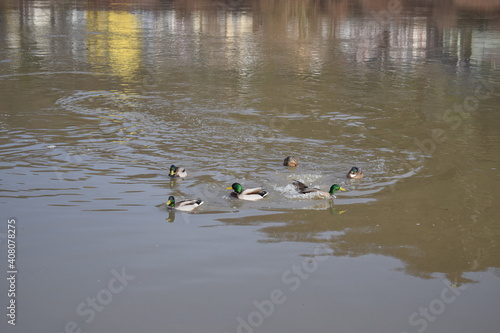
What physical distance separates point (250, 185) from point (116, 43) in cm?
1951

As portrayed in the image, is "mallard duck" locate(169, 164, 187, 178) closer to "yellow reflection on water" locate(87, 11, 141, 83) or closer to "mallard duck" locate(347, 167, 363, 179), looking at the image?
"mallard duck" locate(347, 167, 363, 179)

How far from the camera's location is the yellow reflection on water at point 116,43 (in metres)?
23.8

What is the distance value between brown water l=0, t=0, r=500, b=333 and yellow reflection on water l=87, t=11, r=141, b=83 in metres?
0.25

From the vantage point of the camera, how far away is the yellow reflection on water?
23.8 meters

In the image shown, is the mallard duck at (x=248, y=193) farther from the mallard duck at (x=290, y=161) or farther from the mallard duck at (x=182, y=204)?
the mallard duck at (x=290, y=161)

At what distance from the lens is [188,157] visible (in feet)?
43.5

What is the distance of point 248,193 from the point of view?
1077 centimetres

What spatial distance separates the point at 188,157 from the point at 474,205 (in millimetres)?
5211

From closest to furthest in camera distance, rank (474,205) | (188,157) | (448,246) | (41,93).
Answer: (448,246)
(474,205)
(188,157)
(41,93)

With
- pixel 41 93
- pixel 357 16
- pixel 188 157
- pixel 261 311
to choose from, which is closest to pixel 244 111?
pixel 188 157

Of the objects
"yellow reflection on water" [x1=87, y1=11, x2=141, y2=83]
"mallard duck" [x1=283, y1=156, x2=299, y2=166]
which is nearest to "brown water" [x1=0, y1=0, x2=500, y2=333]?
"mallard duck" [x1=283, y1=156, x2=299, y2=166]

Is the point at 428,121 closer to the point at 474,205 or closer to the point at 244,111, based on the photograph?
the point at 244,111

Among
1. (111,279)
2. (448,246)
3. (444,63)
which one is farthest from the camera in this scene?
(444,63)

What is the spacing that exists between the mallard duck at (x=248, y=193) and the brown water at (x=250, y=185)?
144 mm
